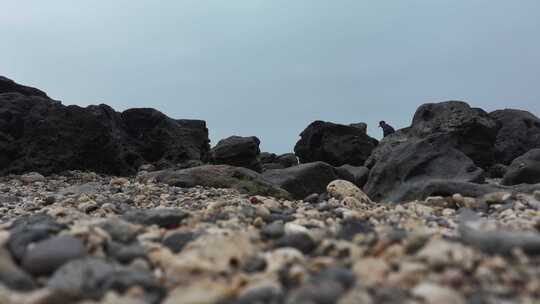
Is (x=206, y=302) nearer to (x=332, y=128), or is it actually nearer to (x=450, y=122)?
(x=450, y=122)

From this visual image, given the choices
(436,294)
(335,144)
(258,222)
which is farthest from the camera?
(335,144)

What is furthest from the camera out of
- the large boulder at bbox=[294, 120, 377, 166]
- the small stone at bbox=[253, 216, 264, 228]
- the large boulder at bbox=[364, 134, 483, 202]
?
the large boulder at bbox=[294, 120, 377, 166]

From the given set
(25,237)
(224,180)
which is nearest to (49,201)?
(224,180)

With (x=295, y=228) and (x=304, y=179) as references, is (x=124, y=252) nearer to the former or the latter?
(x=295, y=228)

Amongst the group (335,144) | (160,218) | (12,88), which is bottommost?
(160,218)

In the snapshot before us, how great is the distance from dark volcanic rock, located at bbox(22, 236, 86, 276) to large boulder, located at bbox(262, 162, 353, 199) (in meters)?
10.9

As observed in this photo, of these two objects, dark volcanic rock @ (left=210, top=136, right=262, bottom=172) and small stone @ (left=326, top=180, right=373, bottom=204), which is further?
dark volcanic rock @ (left=210, top=136, right=262, bottom=172)

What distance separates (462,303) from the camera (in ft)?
6.42

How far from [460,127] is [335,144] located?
8.99 metres

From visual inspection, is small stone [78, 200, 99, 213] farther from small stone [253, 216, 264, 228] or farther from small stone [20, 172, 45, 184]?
small stone [20, 172, 45, 184]

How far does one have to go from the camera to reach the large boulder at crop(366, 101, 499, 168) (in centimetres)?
1641

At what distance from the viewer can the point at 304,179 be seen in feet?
45.9

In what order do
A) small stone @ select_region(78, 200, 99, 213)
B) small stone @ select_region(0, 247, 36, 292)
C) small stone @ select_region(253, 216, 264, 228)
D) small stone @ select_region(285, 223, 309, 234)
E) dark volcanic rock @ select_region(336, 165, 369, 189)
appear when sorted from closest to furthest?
small stone @ select_region(0, 247, 36, 292) → small stone @ select_region(285, 223, 309, 234) → small stone @ select_region(253, 216, 264, 228) → small stone @ select_region(78, 200, 99, 213) → dark volcanic rock @ select_region(336, 165, 369, 189)

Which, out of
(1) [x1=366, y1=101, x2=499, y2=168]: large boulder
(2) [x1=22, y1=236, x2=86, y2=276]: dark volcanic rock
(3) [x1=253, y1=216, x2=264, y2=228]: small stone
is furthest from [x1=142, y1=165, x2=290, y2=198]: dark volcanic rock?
(2) [x1=22, y1=236, x2=86, y2=276]: dark volcanic rock
